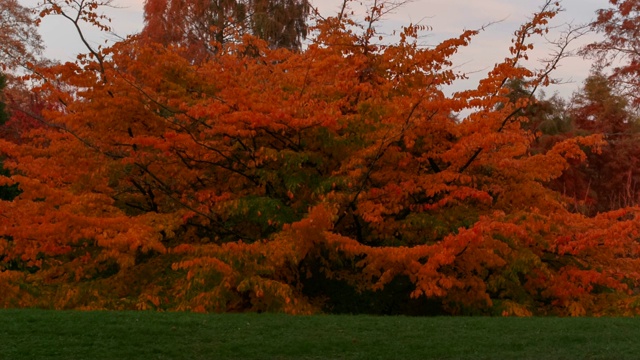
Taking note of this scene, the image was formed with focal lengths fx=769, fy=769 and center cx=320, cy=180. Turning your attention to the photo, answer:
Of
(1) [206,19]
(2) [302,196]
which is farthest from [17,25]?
(2) [302,196]

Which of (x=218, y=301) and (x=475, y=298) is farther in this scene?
(x=475, y=298)

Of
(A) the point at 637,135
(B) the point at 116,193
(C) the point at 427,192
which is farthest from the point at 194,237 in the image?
(A) the point at 637,135

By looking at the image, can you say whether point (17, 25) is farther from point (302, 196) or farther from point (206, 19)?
point (302, 196)

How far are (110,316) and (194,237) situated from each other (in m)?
3.13

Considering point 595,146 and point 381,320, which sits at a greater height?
point 595,146

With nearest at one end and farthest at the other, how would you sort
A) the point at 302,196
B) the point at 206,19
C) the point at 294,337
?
the point at 294,337 → the point at 302,196 → the point at 206,19

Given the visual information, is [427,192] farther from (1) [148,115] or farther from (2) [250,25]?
(2) [250,25]

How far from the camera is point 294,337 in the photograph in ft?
23.4

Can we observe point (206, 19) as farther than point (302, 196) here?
Yes

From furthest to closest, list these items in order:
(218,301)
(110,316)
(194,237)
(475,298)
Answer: (194,237), (475,298), (218,301), (110,316)

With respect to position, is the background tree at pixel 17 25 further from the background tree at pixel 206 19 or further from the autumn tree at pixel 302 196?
the autumn tree at pixel 302 196

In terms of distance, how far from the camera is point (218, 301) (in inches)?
375

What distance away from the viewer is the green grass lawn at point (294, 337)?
6.52 m

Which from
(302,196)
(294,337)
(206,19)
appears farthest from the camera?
(206,19)
